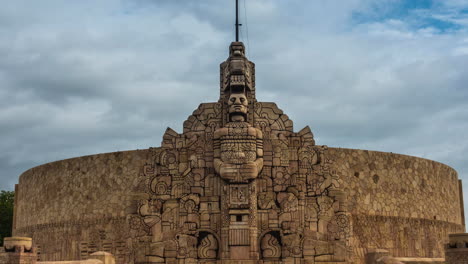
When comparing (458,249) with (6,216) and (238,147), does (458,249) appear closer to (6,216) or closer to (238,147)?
(238,147)

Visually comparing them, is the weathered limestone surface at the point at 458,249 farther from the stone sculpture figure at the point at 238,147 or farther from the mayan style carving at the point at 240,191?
the stone sculpture figure at the point at 238,147

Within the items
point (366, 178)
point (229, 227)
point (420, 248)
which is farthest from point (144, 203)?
point (420, 248)

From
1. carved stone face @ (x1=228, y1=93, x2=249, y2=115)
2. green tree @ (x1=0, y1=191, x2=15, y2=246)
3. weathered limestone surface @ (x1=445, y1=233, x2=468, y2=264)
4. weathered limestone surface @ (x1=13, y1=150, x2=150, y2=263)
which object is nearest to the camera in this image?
weathered limestone surface @ (x1=445, y1=233, x2=468, y2=264)

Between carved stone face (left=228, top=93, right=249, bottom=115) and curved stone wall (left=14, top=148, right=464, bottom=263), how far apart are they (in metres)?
10.1

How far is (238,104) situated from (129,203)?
10737 mm

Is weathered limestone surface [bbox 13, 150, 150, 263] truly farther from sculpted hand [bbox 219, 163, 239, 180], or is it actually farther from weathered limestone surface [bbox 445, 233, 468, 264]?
weathered limestone surface [bbox 445, 233, 468, 264]

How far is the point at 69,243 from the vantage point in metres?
25.5

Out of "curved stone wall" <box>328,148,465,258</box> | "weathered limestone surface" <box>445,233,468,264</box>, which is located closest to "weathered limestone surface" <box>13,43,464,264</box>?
"weathered limestone surface" <box>445,233,468,264</box>

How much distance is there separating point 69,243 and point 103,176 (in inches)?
117

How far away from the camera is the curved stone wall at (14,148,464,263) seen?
24984mm

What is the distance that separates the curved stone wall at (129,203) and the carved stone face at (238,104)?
33.2ft

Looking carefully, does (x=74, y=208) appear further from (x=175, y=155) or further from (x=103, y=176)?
(x=175, y=155)

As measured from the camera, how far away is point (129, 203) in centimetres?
2414

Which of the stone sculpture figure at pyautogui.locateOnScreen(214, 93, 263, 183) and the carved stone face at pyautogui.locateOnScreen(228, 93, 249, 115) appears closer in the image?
the stone sculpture figure at pyautogui.locateOnScreen(214, 93, 263, 183)
